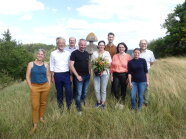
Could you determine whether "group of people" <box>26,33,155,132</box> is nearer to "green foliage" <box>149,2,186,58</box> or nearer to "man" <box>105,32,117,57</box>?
"man" <box>105,32,117,57</box>

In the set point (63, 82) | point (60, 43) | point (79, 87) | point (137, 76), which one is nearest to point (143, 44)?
point (137, 76)

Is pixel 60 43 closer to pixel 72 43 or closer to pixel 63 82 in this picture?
pixel 72 43

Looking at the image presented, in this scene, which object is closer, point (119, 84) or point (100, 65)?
point (100, 65)

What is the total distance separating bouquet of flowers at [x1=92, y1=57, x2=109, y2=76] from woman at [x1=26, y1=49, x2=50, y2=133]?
122cm

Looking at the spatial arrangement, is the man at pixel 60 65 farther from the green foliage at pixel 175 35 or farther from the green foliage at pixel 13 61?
the green foliage at pixel 13 61

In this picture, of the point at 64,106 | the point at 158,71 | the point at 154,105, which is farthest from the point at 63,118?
the point at 158,71

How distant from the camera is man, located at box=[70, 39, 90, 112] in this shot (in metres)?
6.12

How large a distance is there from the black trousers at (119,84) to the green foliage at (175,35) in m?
23.9

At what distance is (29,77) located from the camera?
5.43 m

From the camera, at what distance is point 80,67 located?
20.4 feet

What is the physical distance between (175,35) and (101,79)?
85.3 ft

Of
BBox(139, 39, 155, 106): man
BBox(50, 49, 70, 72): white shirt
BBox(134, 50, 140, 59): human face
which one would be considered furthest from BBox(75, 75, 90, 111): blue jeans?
BBox(139, 39, 155, 106): man

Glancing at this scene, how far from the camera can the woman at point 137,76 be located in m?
6.27

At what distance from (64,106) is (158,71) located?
4669mm
